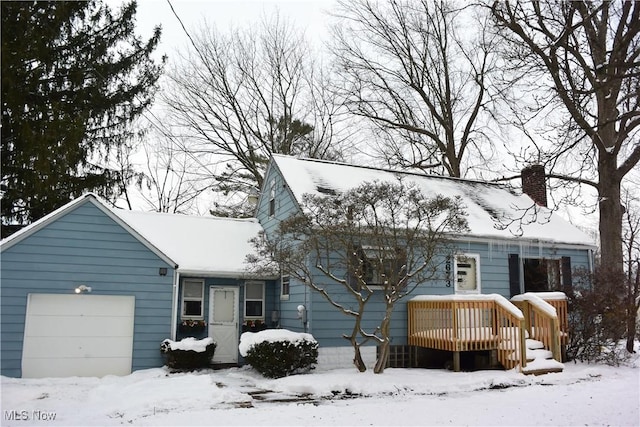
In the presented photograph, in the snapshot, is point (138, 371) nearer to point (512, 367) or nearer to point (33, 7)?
point (512, 367)

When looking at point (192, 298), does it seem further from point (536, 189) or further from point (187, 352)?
point (536, 189)

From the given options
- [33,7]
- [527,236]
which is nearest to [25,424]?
[527,236]

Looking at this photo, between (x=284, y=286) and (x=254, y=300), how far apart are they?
2.96 ft

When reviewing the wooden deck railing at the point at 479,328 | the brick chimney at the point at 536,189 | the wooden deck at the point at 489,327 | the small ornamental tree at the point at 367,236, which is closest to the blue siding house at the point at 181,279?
the small ornamental tree at the point at 367,236

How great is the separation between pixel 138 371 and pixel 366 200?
20.5 ft

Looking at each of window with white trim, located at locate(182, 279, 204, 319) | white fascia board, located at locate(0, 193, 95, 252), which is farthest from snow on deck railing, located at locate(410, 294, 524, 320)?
white fascia board, located at locate(0, 193, 95, 252)

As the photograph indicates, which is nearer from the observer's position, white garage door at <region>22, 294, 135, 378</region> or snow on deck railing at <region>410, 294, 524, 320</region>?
white garage door at <region>22, 294, 135, 378</region>

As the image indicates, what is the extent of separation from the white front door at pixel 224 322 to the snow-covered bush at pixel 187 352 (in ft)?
3.00

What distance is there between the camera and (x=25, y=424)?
6590 mm

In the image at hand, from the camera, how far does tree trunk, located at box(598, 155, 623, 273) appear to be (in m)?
14.8

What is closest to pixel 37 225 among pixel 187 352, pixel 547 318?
pixel 187 352

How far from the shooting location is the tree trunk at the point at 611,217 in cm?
1477

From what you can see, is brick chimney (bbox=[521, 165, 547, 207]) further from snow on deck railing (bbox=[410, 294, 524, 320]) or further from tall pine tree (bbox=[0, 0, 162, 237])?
tall pine tree (bbox=[0, 0, 162, 237])

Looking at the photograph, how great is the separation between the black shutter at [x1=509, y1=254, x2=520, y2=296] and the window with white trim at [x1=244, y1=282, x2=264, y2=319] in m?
6.75
